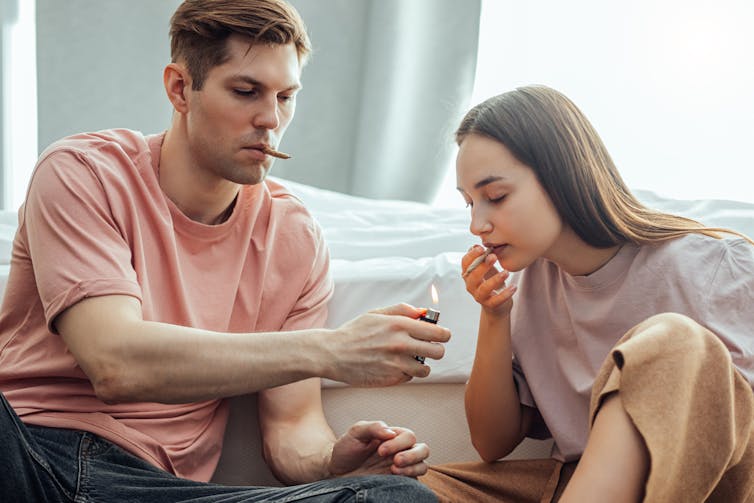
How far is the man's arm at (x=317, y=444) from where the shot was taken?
4.59ft

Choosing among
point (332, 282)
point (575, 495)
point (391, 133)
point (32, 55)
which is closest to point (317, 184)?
point (391, 133)

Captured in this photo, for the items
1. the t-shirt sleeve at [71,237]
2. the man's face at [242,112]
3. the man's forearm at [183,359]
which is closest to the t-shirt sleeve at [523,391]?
the man's forearm at [183,359]

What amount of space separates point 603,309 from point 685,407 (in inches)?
18.2

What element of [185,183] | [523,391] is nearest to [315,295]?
[185,183]

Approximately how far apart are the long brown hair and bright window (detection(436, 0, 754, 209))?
1.65 meters

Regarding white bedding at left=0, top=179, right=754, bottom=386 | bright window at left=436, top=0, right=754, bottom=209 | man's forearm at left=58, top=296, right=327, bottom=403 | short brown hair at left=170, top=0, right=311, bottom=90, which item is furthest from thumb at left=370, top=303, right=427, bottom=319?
bright window at left=436, top=0, right=754, bottom=209

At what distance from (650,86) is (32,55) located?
8.74ft

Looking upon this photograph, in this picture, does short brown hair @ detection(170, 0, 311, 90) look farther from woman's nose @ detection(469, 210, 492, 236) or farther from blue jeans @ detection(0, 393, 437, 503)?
blue jeans @ detection(0, 393, 437, 503)

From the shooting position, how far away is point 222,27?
1.60 metres

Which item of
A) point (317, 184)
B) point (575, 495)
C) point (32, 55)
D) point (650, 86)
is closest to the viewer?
point (575, 495)

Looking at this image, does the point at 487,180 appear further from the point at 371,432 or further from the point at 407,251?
the point at 407,251

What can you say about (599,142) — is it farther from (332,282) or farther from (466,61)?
(466,61)

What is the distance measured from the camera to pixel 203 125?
1609mm

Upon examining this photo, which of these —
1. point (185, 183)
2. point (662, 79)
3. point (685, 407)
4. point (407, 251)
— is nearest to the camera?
point (685, 407)
